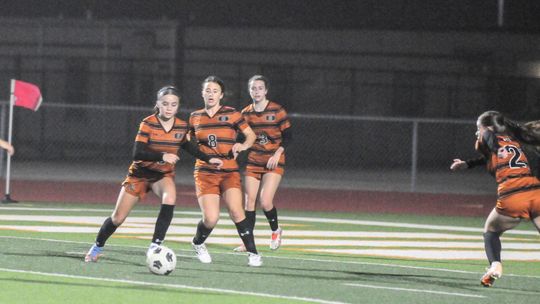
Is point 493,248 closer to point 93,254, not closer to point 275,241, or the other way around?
point 275,241

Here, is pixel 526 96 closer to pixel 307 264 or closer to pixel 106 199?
pixel 106 199

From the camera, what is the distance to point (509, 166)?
1112 centimetres

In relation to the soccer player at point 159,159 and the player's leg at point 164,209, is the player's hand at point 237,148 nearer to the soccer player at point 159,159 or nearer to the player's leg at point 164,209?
the soccer player at point 159,159

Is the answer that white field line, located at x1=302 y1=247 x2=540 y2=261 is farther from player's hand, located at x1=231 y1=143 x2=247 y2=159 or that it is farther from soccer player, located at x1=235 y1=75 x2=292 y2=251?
player's hand, located at x1=231 y1=143 x2=247 y2=159

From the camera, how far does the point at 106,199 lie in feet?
74.3

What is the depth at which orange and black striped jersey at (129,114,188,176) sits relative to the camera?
39.2 feet

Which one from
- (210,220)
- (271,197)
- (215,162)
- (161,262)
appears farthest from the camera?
(271,197)

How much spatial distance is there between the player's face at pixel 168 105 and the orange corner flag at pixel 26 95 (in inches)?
396

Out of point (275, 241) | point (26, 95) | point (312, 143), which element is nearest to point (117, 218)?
point (275, 241)

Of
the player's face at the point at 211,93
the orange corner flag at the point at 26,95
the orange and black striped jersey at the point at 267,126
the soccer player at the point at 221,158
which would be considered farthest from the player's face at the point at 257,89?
the orange corner flag at the point at 26,95

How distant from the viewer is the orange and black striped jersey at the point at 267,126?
1392 centimetres

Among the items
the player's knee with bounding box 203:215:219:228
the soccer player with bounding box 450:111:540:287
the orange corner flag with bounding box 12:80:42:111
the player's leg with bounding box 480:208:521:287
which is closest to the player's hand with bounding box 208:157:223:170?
the player's knee with bounding box 203:215:219:228

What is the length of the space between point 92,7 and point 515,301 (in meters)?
30.4

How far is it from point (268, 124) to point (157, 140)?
227cm
